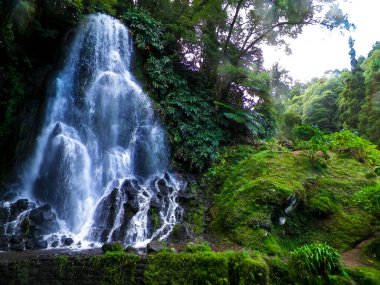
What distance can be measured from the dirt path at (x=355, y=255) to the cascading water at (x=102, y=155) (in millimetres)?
4128

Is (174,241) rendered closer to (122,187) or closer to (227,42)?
(122,187)

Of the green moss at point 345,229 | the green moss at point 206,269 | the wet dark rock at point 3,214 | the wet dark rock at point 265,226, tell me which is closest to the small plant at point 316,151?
the green moss at point 345,229

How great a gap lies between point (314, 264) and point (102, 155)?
21.8ft

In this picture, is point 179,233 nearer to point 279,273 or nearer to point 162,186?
point 162,186

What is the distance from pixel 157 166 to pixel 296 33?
9576 mm

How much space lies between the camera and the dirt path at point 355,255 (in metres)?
5.99

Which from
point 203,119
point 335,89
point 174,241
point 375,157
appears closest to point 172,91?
point 203,119

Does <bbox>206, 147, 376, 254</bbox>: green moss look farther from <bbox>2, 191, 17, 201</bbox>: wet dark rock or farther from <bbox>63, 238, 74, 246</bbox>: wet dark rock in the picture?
<bbox>2, 191, 17, 201</bbox>: wet dark rock

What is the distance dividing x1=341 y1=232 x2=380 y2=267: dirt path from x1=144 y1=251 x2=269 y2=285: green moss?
7.13 ft

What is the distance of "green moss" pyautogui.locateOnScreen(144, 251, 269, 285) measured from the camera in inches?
194

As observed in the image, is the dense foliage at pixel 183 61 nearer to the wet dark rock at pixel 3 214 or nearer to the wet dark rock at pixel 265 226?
the wet dark rock at pixel 3 214

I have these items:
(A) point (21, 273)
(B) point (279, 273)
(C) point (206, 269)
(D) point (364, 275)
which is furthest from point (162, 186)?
(D) point (364, 275)

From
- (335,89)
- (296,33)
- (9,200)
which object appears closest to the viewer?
(9,200)

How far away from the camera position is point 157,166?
10.4m
